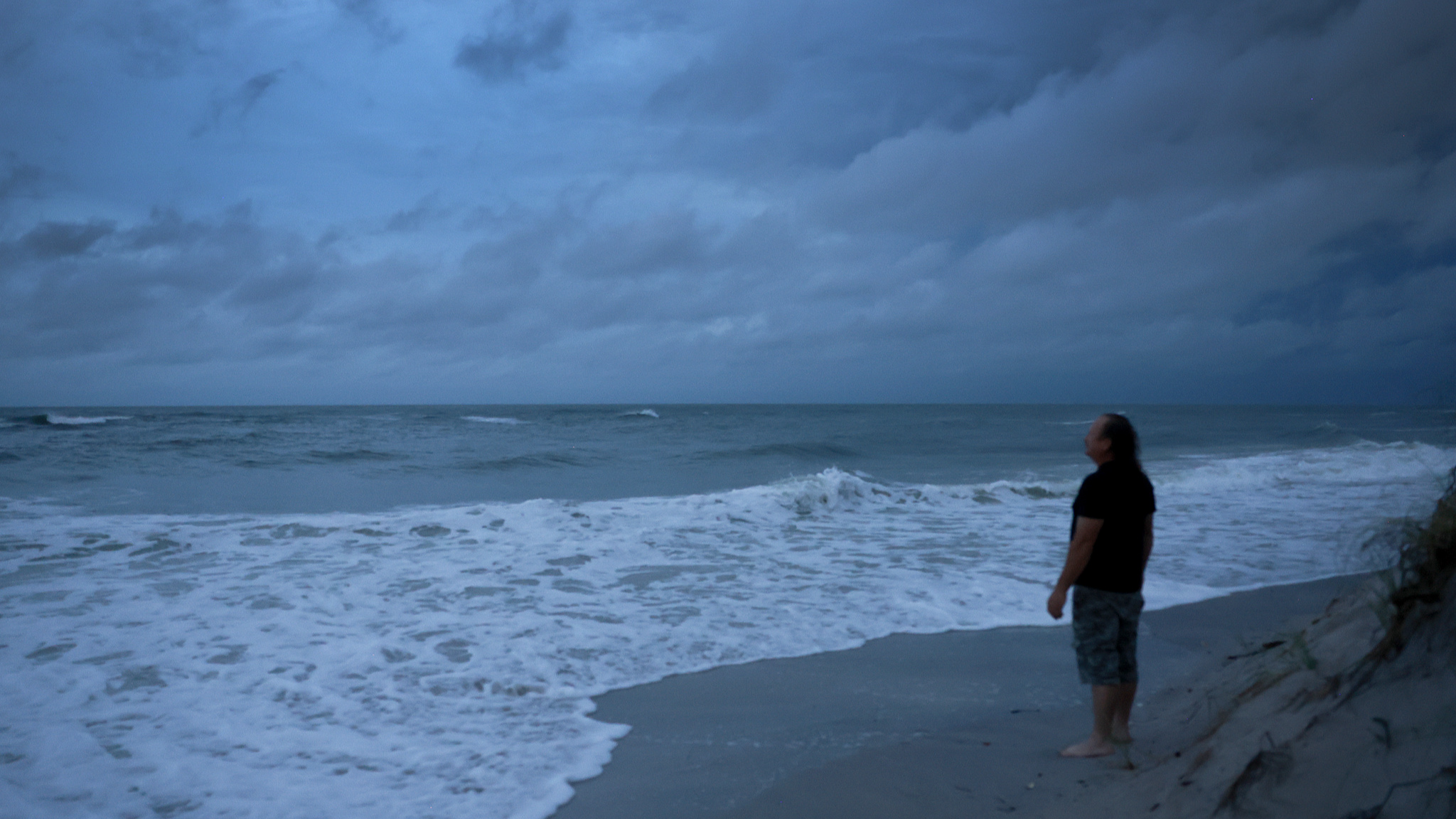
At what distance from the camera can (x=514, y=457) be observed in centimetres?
2527

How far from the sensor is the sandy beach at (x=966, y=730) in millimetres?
2873

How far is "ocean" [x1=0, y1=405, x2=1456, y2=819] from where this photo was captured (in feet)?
13.8

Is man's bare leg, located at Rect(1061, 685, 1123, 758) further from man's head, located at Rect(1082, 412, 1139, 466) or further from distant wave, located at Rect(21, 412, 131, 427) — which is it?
distant wave, located at Rect(21, 412, 131, 427)

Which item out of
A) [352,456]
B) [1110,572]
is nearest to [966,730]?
[1110,572]

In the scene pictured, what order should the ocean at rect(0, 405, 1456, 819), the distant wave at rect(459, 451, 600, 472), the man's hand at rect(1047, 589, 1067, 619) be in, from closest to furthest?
the man's hand at rect(1047, 589, 1067, 619), the ocean at rect(0, 405, 1456, 819), the distant wave at rect(459, 451, 600, 472)

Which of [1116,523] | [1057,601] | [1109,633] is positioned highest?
[1116,523]

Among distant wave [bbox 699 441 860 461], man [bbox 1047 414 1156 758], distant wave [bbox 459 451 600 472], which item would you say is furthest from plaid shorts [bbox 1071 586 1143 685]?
distant wave [bbox 699 441 860 461]

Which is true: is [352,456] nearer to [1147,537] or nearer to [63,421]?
[1147,537]

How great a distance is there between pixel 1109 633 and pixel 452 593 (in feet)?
21.2

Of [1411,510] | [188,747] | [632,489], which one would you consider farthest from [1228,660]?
[632,489]

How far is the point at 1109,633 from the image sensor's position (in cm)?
379

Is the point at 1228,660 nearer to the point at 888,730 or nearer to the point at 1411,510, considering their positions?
the point at 1411,510

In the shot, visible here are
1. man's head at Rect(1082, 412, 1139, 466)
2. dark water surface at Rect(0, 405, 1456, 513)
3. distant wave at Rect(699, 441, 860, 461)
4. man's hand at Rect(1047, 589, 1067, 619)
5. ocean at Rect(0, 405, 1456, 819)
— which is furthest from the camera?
distant wave at Rect(699, 441, 860, 461)

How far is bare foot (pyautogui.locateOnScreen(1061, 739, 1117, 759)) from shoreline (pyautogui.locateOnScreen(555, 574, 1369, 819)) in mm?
77
